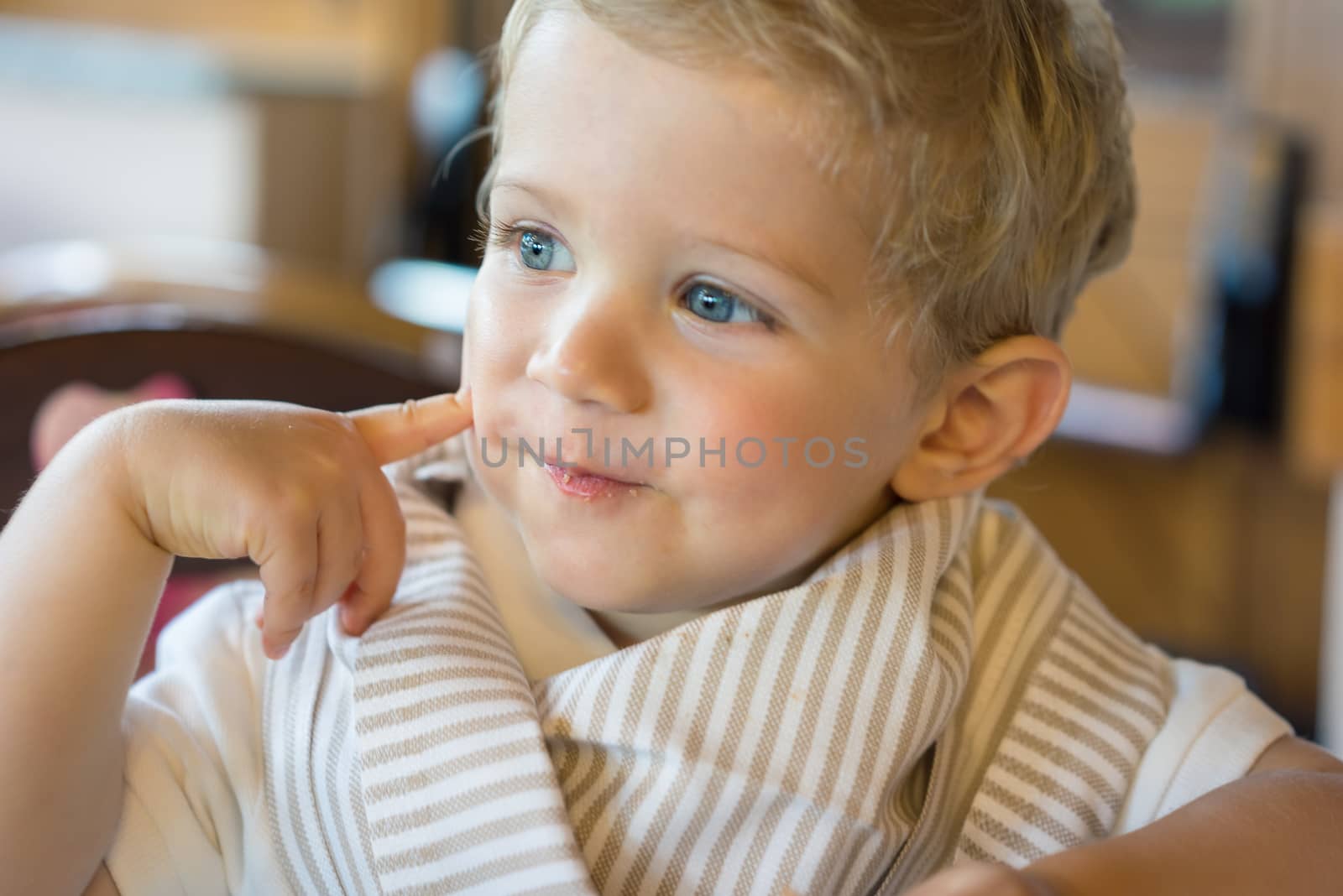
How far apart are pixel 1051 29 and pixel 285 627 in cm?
43

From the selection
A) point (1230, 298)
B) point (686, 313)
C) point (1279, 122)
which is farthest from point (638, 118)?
point (1279, 122)

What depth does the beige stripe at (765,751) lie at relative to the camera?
58 centimetres

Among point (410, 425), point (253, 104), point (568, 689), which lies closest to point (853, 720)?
point (568, 689)

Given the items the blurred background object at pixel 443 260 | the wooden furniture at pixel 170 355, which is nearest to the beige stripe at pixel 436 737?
the wooden furniture at pixel 170 355

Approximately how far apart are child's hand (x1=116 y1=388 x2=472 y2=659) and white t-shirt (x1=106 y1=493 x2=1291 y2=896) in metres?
0.07

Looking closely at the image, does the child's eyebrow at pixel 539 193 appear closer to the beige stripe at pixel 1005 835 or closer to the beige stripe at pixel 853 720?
the beige stripe at pixel 853 720

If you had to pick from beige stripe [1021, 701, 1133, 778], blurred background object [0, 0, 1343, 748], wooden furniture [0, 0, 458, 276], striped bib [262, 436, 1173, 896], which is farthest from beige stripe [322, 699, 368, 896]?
wooden furniture [0, 0, 458, 276]

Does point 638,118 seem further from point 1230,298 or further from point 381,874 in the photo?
point 1230,298

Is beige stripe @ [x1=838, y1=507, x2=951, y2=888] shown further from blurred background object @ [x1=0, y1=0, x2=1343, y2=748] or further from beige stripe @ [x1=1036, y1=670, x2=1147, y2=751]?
blurred background object @ [x1=0, y1=0, x2=1343, y2=748]

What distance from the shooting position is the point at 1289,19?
2332 millimetres

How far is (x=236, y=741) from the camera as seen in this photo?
2.08 feet

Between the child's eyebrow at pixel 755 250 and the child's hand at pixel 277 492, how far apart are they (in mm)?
118

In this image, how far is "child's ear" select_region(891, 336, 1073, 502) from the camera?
0.67 m

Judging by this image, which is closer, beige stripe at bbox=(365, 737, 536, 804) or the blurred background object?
beige stripe at bbox=(365, 737, 536, 804)
